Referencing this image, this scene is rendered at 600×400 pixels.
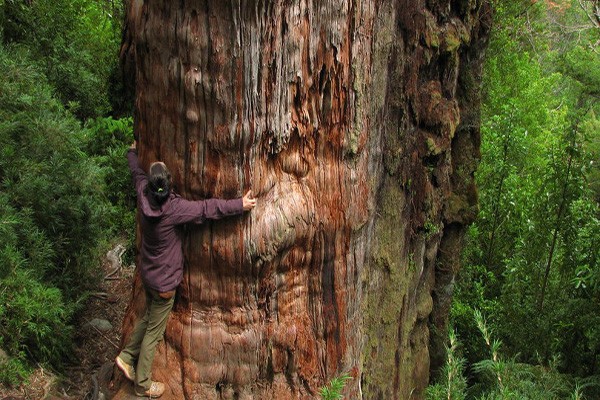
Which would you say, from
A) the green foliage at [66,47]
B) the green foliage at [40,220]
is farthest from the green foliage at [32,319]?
the green foliage at [66,47]

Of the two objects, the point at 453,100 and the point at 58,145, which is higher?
the point at 453,100

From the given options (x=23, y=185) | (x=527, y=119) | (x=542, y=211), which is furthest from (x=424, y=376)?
(x=527, y=119)

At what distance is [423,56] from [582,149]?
7.62ft

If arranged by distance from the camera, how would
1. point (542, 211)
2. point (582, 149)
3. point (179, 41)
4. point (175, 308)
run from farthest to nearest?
1. point (542, 211)
2. point (582, 149)
3. point (175, 308)
4. point (179, 41)

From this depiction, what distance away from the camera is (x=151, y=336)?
396cm

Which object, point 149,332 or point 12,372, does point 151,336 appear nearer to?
point 149,332

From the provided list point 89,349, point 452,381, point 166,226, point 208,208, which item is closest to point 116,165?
point 89,349

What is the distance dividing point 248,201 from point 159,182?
52 centimetres

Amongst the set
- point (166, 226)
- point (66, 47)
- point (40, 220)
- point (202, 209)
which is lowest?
point (40, 220)

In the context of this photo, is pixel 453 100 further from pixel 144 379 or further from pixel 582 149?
pixel 144 379

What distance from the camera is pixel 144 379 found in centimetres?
398

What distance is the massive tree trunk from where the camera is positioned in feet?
10.9

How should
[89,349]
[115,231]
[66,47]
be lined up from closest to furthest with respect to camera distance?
[89,349], [115,231], [66,47]

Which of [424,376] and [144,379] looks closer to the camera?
[144,379]
